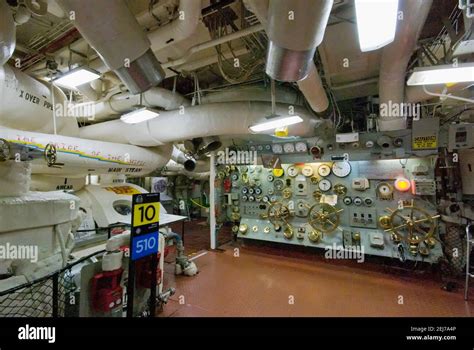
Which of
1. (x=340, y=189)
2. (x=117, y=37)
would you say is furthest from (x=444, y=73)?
(x=340, y=189)

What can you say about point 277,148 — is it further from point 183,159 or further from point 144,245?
point 144,245

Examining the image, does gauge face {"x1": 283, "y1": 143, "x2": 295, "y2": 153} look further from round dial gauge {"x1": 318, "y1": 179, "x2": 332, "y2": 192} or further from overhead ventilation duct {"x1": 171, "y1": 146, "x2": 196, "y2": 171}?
overhead ventilation duct {"x1": 171, "y1": 146, "x2": 196, "y2": 171}

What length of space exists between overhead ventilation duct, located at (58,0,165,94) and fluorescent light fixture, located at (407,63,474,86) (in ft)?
6.25

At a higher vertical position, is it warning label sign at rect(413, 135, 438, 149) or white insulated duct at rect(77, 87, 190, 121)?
white insulated duct at rect(77, 87, 190, 121)

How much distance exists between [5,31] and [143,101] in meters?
1.97

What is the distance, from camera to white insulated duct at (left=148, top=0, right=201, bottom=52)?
1.59m

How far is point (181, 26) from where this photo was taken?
177 cm

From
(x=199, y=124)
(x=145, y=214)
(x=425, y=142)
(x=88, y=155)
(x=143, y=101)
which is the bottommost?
(x=145, y=214)

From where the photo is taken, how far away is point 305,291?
10.5ft

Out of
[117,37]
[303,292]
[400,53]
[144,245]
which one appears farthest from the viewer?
[303,292]

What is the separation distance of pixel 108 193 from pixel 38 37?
2.41 meters

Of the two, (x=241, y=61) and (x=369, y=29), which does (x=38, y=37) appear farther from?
(x=369, y=29)

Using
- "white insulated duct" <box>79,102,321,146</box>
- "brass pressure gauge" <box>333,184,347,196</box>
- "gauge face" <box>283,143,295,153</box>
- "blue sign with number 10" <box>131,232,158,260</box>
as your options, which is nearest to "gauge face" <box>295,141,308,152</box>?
"gauge face" <box>283,143,295,153</box>

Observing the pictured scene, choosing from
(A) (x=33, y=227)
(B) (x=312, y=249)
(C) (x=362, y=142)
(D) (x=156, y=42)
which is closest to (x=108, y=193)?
(A) (x=33, y=227)
